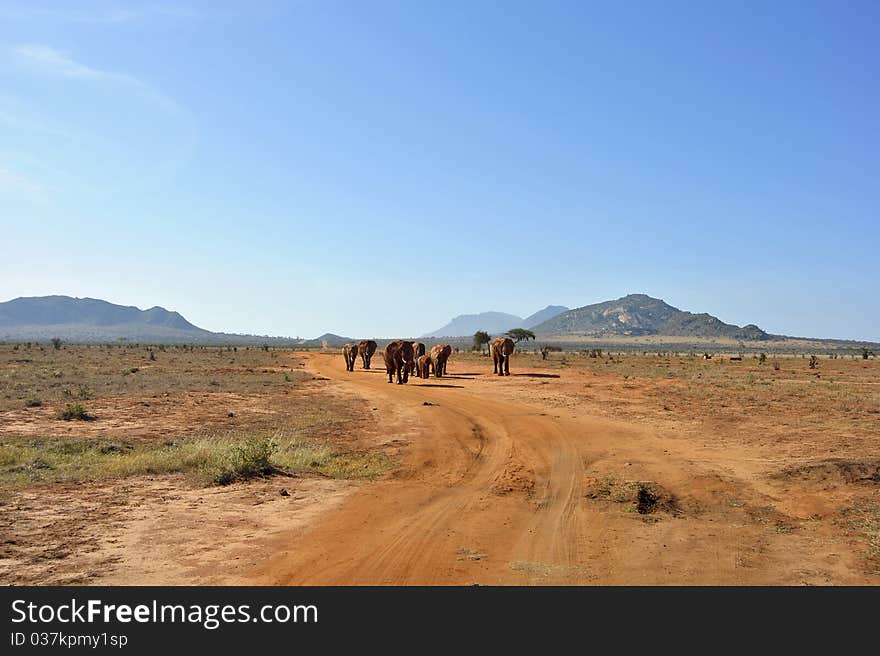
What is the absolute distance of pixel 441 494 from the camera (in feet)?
37.4

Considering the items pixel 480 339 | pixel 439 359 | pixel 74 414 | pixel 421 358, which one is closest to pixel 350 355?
pixel 439 359

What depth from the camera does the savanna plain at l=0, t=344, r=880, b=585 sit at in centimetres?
755

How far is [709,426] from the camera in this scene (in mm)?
18688

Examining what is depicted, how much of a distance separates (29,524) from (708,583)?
959cm

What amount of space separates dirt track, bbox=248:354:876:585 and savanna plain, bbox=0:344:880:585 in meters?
0.05

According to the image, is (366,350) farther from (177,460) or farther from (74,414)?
(177,460)

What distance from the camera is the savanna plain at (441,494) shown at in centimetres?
755

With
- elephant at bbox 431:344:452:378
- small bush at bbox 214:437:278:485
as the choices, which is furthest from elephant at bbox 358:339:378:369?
small bush at bbox 214:437:278:485

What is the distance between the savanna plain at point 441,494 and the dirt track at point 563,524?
0.15 feet

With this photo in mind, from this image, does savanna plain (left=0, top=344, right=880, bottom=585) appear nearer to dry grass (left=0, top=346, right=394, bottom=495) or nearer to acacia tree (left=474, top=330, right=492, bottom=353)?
dry grass (left=0, top=346, right=394, bottom=495)

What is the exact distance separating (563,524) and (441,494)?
8.77ft
